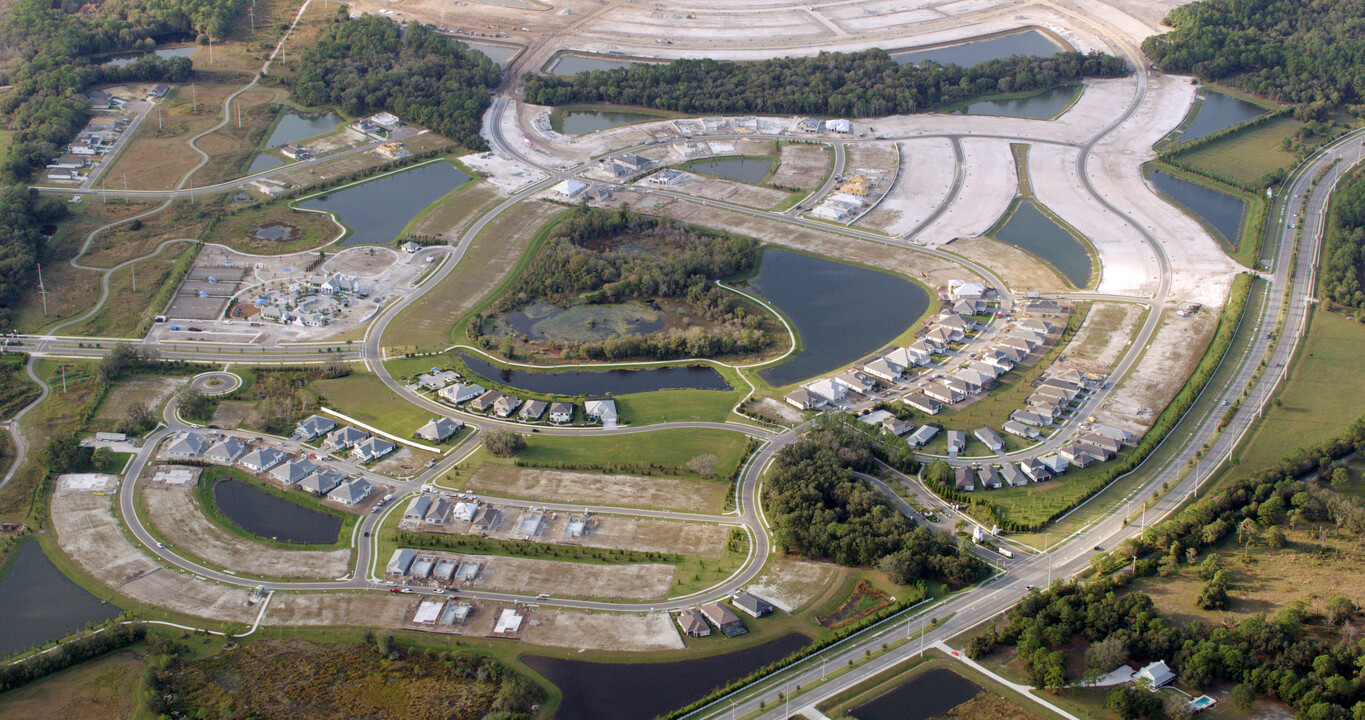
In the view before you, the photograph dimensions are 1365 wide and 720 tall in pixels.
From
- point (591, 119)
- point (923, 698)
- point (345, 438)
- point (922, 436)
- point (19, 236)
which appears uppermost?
point (591, 119)

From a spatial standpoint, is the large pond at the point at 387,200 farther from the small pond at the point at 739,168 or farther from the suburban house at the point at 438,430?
the suburban house at the point at 438,430

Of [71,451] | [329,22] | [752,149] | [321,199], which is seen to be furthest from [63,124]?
[752,149]

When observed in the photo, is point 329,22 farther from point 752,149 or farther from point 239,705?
point 239,705

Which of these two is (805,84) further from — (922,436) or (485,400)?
(485,400)

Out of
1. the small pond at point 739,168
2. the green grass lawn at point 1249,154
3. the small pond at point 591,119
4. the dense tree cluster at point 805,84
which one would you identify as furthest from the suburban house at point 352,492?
the green grass lawn at point 1249,154

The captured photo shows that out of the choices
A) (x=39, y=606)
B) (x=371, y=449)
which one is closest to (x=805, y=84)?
(x=371, y=449)

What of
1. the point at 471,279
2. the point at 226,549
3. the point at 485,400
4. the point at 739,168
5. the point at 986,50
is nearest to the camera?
the point at 226,549

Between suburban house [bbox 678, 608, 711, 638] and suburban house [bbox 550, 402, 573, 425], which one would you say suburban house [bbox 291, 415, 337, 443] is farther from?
suburban house [bbox 678, 608, 711, 638]
